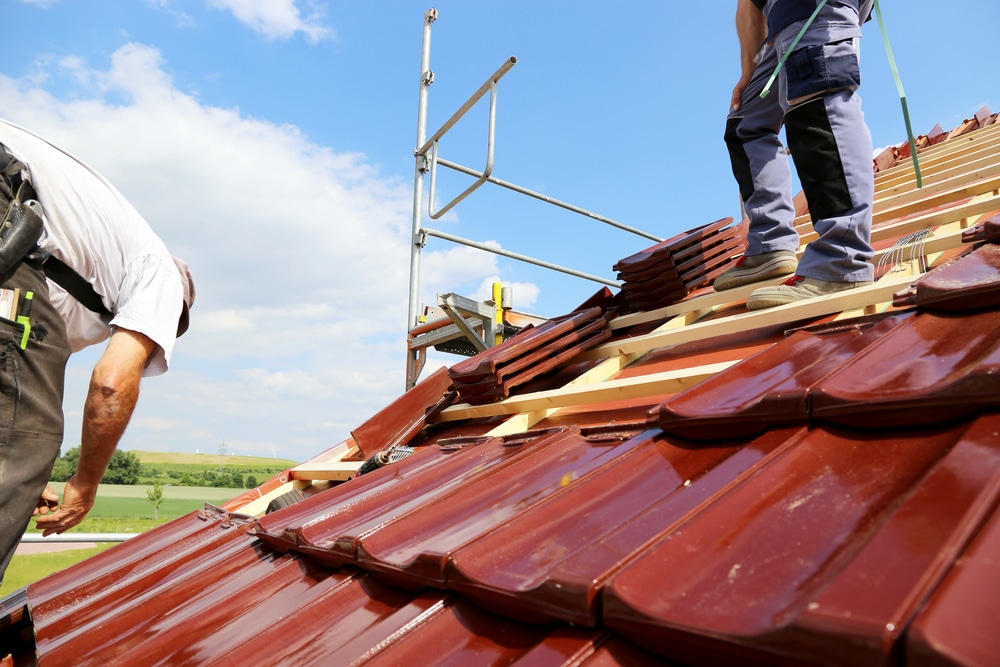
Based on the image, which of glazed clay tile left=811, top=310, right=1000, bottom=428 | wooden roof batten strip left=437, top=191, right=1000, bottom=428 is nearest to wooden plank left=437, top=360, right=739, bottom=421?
wooden roof batten strip left=437, top=191, right=1000, bottom=428

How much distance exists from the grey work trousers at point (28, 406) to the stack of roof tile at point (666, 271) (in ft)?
8.74

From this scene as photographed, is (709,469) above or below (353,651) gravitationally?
above

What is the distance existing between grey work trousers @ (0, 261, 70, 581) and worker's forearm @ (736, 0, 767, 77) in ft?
11.3

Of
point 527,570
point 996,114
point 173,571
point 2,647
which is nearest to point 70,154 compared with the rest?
point 173,571

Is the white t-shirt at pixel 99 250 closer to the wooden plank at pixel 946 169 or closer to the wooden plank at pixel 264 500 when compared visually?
the wooden plank at pixel 264 500

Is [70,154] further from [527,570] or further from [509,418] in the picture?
[527,570]

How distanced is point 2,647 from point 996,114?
1252cm

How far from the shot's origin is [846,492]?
100 cm

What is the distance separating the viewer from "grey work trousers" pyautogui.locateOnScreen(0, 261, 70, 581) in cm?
222

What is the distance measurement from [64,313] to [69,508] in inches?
32.7

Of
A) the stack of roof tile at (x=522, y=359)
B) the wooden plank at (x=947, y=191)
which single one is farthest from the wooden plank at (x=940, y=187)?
the stack of roof tile at (x=522, y=359)

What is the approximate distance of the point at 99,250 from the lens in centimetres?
253

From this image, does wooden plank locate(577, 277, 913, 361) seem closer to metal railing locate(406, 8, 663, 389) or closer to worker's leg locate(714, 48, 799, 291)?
worker's leg locate(714, 48, 799, 291)

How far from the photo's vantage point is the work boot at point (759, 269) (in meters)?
3.23
